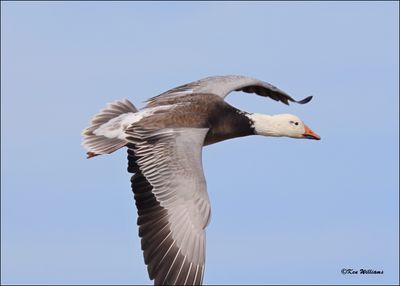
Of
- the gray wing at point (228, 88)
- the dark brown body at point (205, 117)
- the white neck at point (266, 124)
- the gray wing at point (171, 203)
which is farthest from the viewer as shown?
the gray wing at point (228, 88)

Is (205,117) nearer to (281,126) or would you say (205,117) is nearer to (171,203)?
(281,126)

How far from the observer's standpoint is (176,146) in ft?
40.0

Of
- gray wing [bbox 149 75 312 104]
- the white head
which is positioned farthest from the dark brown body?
gray wing [bbox 149 75 312 104]

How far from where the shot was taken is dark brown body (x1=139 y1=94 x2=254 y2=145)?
1275cm

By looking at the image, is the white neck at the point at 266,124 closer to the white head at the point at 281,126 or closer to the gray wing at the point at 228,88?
the white head at the point at 281,126

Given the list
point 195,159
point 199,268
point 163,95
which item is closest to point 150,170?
point 195,159

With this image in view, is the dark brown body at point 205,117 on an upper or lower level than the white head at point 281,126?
upper

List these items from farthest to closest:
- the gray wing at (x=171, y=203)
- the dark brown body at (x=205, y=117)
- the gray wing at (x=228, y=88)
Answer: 1. the gray wing at (x=228, y=88)
2. the dark brown body at (x=205, y=117)
3. the gray wing at (x=171, y=203)

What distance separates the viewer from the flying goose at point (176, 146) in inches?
444

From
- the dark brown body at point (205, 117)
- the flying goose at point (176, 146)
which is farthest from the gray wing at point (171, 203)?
the dark brown body at point (205, 117)

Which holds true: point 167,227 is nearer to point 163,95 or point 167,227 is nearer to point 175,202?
point 175,202

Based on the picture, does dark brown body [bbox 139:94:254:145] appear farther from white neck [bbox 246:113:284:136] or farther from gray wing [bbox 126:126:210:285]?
gray wing [bbox 126:126:210:285]

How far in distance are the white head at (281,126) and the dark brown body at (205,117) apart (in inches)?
4.9

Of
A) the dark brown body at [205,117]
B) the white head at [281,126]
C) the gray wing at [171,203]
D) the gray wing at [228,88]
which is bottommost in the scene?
the gray wing at [171,203]
